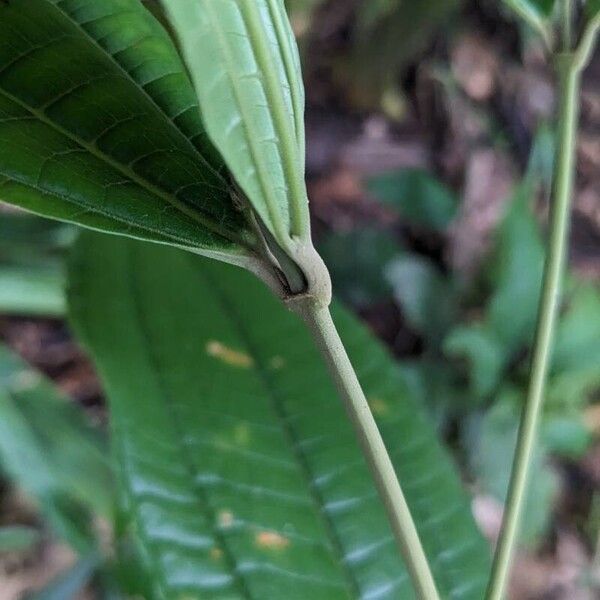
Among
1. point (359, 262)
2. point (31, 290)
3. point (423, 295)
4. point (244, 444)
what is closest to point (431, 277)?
point (423, 295)

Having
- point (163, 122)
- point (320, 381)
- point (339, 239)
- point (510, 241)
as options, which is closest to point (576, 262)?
point (510, 241)

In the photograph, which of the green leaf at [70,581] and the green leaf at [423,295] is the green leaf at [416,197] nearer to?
the green leaf at [423,295]

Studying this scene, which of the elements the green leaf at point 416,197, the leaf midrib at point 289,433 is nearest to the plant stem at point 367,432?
the leaf midrib at point 289,433

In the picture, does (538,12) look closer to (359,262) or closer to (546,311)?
(546,311)

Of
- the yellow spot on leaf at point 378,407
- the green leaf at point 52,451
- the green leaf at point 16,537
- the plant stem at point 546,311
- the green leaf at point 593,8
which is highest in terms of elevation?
the green leaf at point 593,8

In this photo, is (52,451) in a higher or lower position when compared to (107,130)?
lower

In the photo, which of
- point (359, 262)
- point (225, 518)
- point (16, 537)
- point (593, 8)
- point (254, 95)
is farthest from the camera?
point (359, 262)
